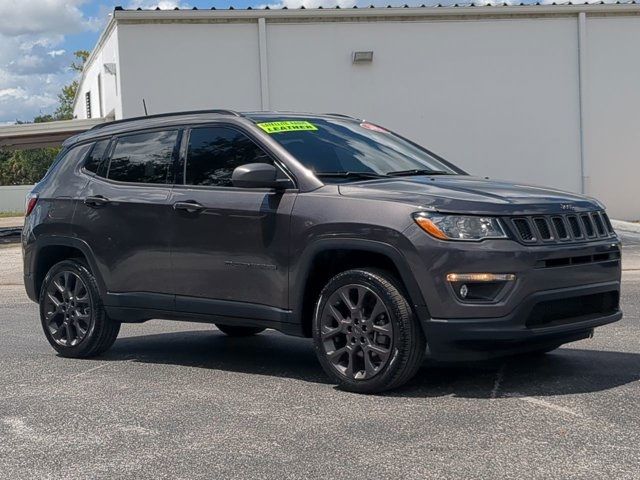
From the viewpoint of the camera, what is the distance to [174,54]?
21.3m

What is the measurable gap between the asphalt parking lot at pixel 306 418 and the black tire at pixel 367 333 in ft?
0.50

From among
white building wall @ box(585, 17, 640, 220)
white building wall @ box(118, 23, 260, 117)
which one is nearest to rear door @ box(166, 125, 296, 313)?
white building wall @ box(118, 23, 260, 117)

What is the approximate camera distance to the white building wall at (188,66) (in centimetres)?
2123

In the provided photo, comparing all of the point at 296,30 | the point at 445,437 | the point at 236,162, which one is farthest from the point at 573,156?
the point at 445,437

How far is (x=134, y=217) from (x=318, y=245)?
1772 mm

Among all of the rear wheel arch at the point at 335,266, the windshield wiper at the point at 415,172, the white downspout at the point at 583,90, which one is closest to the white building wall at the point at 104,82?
the white downspout at the point at 583,90

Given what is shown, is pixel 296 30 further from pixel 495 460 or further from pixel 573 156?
pixel 495 460

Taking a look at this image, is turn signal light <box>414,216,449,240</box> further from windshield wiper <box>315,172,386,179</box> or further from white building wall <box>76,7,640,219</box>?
white building wall <box>76,7,640,219</box>

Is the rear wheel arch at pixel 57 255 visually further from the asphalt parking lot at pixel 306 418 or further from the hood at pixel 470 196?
the hood at pixel 470 196

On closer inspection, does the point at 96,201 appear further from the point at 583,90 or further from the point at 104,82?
the point at 104,82

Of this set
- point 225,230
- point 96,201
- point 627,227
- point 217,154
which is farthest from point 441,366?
point 627,227

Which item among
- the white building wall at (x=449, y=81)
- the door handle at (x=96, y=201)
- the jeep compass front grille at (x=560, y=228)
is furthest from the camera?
the white building wall at (x=449, y=81)

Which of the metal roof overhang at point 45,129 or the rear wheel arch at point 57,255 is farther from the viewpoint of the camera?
the metal roof overhang at point 45,129

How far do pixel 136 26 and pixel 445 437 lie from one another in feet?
59.0
